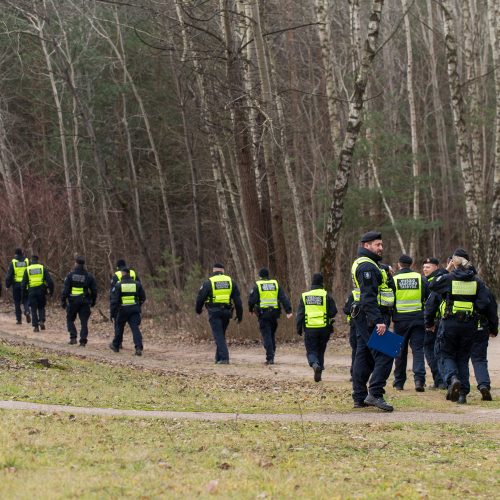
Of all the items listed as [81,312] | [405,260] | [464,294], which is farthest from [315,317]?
[81,312]

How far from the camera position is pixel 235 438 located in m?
9.62

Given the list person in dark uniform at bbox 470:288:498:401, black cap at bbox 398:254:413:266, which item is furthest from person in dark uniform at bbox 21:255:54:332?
person in dark uniform at bbox 470:288:498:401

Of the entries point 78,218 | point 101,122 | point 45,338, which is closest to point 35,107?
point 101,122

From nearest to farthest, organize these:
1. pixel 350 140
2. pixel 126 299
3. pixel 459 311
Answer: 1. pixel 459 311
2. pixel 126 299
3. pixel 350 140

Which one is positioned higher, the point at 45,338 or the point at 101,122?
the point at 101,122

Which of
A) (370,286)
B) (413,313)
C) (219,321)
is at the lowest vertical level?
(219,321)

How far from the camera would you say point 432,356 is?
15.6 metres

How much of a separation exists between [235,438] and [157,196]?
37.3 metres

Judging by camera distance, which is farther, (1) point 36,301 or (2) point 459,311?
(1) point 36,301

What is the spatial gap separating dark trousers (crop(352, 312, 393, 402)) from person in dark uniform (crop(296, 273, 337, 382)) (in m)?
4.25

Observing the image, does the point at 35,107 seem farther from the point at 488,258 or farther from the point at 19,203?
the point at 488,258

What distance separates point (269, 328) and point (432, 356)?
16.9ft

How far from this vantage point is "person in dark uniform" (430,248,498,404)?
43.2 ft

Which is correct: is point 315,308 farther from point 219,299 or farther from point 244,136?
point 244,136
